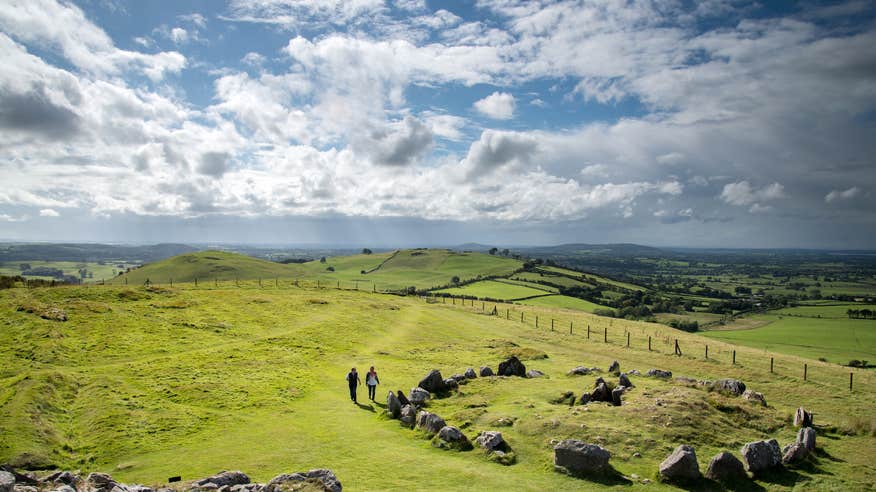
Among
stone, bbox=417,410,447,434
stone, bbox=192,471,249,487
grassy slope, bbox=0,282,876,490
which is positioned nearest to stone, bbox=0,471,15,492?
stone, bbox=192,471,249,487

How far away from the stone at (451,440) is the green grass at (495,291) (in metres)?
124

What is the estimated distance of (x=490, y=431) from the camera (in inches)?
932

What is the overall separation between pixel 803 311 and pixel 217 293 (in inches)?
7845

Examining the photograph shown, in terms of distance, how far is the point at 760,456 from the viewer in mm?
20141

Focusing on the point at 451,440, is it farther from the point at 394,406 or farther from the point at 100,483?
the point at 100,483

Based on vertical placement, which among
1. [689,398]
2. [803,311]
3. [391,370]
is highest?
[689,398]

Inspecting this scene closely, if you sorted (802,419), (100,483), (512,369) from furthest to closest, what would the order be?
(512,369)
(802,419)
(100,483)

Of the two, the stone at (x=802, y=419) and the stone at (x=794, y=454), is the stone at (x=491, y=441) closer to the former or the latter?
the stone at (x=794, y=454)

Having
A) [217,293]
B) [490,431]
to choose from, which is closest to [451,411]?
[490,431]

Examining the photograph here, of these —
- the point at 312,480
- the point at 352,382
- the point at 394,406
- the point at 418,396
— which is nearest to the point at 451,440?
the point at 394,406

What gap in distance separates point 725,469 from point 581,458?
6.09 meters

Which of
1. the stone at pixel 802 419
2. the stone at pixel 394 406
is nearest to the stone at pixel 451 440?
the stone at pixel 394 406

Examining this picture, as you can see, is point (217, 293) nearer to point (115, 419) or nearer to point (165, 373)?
point (165, 373)

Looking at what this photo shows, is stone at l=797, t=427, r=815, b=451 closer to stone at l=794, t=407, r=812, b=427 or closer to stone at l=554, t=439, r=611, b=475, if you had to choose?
stone at l=794, t=407, r=812, b=427
